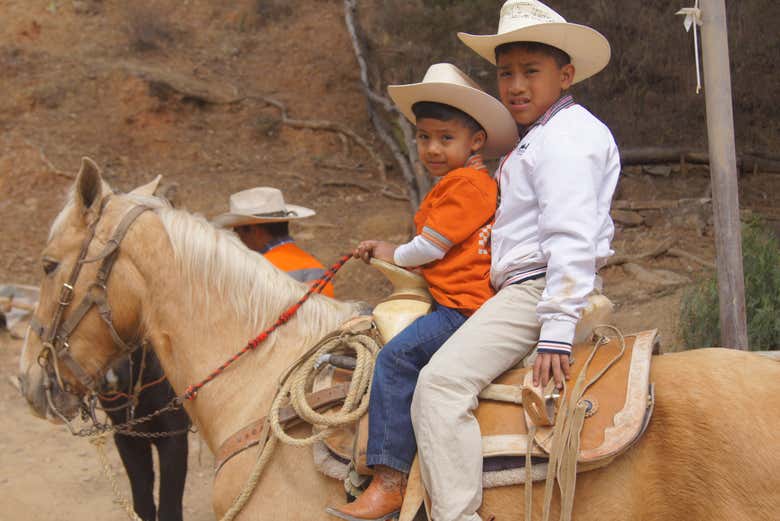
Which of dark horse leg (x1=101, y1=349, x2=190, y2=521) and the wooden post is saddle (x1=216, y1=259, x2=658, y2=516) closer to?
the wooden post

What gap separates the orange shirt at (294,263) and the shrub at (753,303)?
3165 mm

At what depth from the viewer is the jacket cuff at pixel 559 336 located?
228cm

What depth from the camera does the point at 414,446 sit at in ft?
8.07

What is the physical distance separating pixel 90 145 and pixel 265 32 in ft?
20.0

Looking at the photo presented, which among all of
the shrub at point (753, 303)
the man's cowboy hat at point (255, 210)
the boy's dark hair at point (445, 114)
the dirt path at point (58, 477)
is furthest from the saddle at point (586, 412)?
the dirt path at point (58, 477)

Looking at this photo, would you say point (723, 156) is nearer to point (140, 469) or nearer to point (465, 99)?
point (465, 99)

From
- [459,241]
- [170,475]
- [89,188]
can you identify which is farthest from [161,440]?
[459,241]

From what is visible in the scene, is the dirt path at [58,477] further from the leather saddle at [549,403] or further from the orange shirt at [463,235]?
the orange shirt at [463,235]

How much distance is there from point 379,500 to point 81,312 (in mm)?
1465

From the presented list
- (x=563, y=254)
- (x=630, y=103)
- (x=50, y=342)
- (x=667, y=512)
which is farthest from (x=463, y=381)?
(x=630, y=103)

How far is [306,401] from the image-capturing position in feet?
8.64

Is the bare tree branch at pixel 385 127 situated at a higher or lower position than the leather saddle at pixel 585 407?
higher

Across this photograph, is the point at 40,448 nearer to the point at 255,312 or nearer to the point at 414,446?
the point at 255,312

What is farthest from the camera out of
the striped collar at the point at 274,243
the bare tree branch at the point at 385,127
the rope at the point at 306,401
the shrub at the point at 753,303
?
the bare tree branch at the point at 385,127
